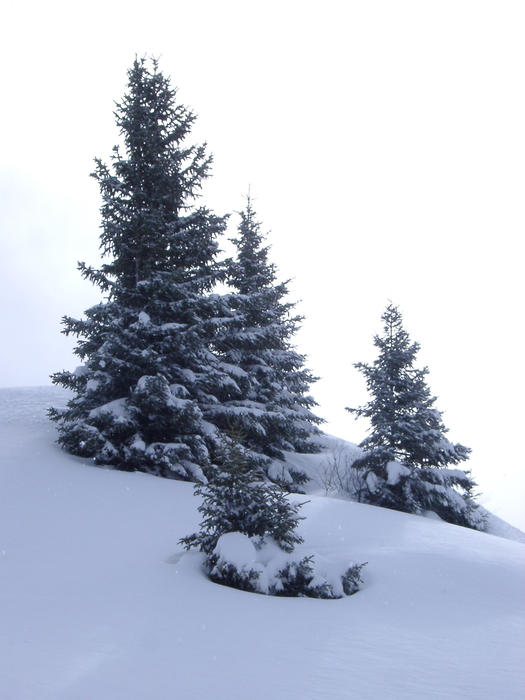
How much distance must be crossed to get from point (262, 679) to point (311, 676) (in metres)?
0.37

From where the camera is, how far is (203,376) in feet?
40.5

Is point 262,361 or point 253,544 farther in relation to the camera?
point 262,361

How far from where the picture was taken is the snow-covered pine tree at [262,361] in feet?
47.4

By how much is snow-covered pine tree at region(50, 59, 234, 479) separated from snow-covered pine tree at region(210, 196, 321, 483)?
3.09 feet

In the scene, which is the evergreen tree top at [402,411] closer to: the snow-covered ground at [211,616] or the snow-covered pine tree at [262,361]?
the snow-covered pine tree at [262,361]

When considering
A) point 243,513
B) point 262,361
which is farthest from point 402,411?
point 243,513

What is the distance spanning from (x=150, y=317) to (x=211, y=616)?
8850 millimetres

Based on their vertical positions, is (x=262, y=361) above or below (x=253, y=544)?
above

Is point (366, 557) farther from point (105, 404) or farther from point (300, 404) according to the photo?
point (300, 404)

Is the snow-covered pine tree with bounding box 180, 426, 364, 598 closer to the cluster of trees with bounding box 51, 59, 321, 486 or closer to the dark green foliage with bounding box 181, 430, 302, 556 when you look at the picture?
the dark green foliage with bounding box 181, 430, 302, 556

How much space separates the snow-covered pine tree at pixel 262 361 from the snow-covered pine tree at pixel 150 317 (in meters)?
0.94

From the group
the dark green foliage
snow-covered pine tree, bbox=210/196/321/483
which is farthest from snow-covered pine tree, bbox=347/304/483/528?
the dark green foliage

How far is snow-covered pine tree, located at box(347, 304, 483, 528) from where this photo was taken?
620 inches

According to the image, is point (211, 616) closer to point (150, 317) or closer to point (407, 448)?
point (150, 317)
